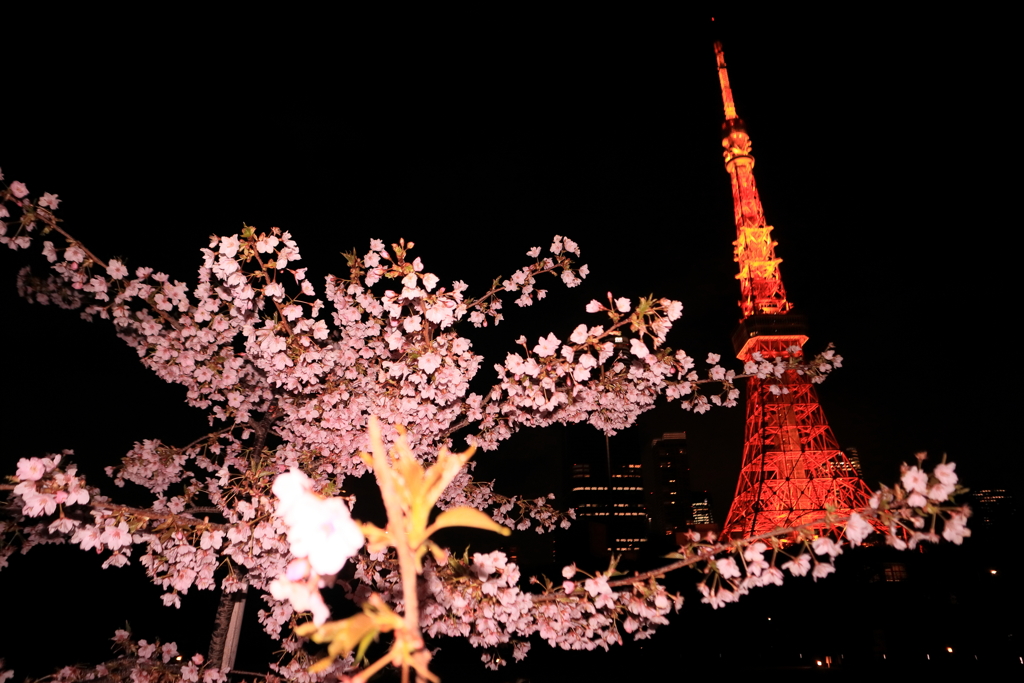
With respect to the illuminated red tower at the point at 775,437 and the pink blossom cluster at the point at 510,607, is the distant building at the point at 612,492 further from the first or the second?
the pink blossom cluster at the point at 510,607

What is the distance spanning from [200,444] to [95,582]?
39.4 feet

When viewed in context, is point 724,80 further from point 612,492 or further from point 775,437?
point 612,492

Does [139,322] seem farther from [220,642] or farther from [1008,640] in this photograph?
[1008,640]

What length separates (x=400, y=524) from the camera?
3.49 ft

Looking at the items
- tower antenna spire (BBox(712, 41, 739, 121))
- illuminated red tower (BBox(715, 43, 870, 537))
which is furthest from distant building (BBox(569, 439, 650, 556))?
tower antenna spire (BBox(712, 41, 739, 121))

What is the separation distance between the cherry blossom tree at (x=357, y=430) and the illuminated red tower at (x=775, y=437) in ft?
88.0

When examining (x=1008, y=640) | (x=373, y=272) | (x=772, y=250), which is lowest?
(x=1008, y=640)

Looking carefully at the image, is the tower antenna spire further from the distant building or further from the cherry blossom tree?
the distant building

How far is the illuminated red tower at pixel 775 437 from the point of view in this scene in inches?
1168

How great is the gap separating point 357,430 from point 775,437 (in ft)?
103

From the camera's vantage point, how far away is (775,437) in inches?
1229

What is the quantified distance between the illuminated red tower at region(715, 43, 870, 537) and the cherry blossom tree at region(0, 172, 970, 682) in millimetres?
26822

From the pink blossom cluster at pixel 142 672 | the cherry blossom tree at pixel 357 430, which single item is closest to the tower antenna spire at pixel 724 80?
the cherry blossom tree at pixel 357 430

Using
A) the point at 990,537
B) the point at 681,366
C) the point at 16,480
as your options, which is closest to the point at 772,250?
the point at 990,537
